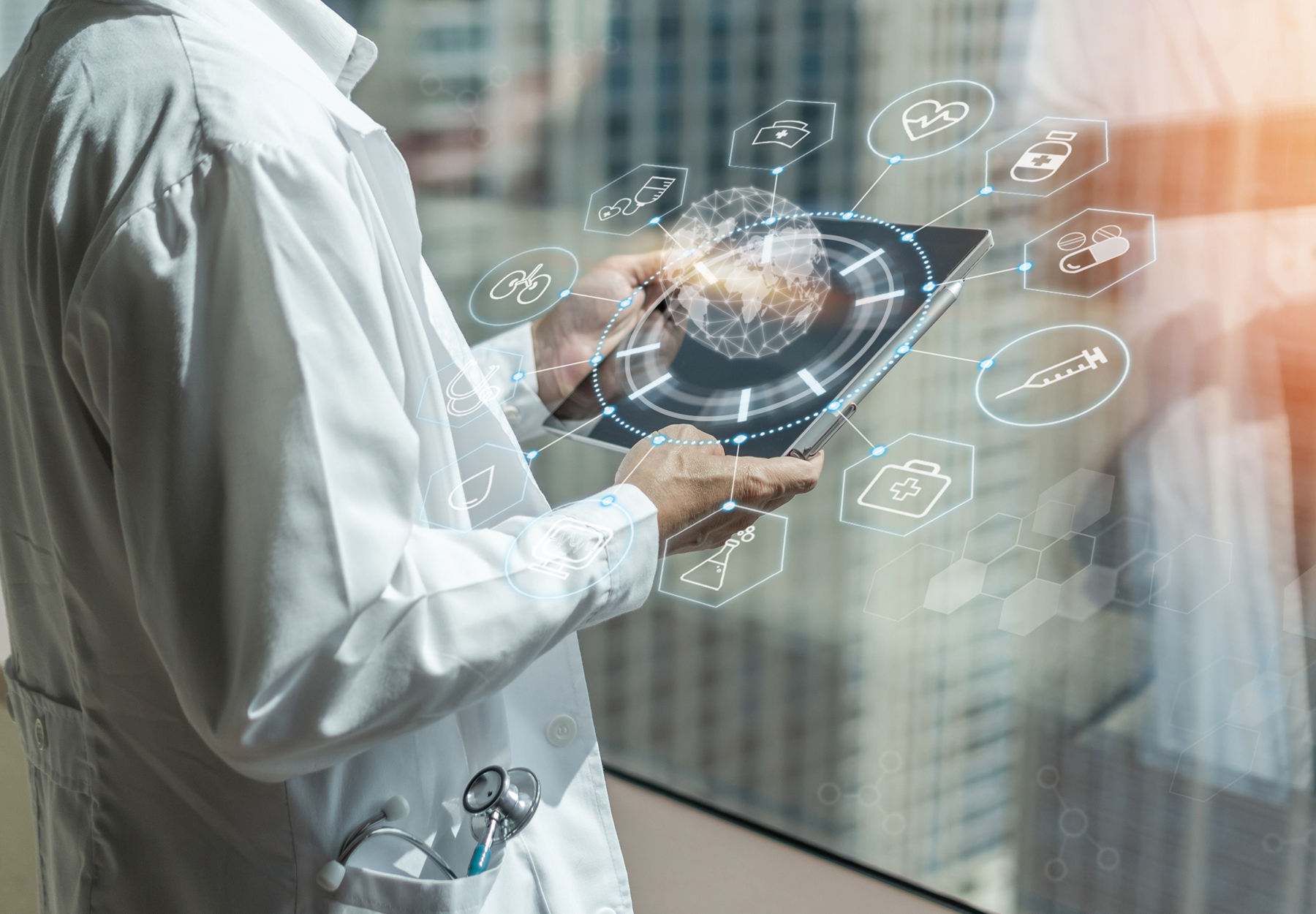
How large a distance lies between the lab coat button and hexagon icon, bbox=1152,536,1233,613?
0.42 m

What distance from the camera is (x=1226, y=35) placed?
0.68 meters

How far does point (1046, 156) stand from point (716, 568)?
40cm

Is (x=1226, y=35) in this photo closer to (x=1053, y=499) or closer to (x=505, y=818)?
(x=1053, y=499)

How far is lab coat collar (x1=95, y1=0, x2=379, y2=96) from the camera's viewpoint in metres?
0.65

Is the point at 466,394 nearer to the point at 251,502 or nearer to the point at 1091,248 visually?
the point at 251,502

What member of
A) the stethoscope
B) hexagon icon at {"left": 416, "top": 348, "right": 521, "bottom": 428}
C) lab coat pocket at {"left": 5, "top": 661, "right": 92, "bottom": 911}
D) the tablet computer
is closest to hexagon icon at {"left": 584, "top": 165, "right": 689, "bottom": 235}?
the tablet computer

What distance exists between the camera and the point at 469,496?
669 mm

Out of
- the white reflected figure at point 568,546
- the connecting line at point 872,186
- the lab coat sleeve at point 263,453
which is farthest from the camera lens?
the connecting line at point 872,186

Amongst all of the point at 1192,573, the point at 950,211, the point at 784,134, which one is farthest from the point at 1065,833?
the point at 784,134

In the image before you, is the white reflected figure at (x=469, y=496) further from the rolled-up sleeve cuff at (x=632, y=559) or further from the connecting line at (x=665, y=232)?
the connecting line at (x=665, y=232)

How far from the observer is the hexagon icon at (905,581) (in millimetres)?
772

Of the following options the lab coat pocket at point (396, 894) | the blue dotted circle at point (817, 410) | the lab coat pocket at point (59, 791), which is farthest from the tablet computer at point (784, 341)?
the lab coat pocket at point (59, 791)

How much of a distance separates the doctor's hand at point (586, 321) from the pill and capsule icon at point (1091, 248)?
317mm

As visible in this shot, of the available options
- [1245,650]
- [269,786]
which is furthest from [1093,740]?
[269,786]
